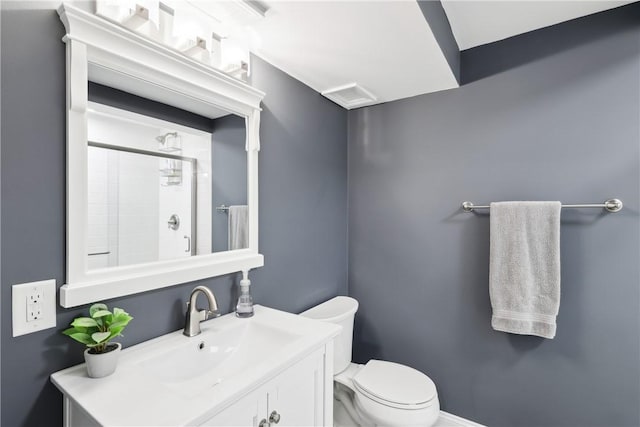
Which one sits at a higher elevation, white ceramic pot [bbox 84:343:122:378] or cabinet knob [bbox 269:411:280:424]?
white ceramic pot [bbox 84:343:122:378]

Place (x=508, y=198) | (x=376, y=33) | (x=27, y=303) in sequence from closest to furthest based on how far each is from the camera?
(x=27, y=303) → (x=376, y=33) → (x=508, y=198)

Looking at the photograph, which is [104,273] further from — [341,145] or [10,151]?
[341,145]

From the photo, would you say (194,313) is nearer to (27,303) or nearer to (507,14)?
(27,303)

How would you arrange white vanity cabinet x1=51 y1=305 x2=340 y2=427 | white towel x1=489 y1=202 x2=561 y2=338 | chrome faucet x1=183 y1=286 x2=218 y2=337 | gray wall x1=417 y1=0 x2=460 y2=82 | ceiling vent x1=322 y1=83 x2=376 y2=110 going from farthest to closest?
ceiling vent x1=322 y1=83 x2=376 y2=110
white towel x1=489 y1=202 x2=561 y2=338
gray wall x1=417 y1=0 x2=460 y2=82
chrome faucet x1=183 y1=286 x2=218 y2=337
white vanity cabinet x1=51 y1=305 x2=340 y2=427

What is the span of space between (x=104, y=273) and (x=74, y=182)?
0.94ft

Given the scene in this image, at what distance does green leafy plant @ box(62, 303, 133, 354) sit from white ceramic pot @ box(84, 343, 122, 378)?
24 millimetres

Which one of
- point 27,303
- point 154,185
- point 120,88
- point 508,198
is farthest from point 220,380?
point 508,198

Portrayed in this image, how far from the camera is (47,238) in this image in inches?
34.6

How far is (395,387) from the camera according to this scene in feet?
5.14

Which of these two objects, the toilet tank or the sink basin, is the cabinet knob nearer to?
the sink basin

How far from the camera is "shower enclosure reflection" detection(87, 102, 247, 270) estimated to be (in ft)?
3.24

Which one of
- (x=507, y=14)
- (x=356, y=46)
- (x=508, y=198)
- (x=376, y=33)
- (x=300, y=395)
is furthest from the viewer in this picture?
(x=508, y=198)

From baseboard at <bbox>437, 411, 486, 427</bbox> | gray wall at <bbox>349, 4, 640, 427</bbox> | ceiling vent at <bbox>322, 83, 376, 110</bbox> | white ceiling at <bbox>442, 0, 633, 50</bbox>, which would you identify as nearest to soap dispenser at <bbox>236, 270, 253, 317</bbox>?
gray wall at <bbox>349, 4, 640, 427</bbox>

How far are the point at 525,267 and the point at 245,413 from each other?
147cm
